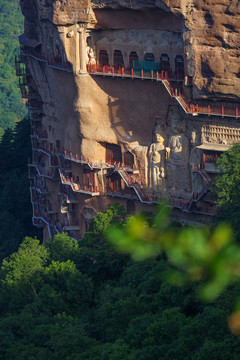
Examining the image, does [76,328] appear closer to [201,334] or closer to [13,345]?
[13,345]

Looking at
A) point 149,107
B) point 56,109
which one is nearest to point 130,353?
point 149,107

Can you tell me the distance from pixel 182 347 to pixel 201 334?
903 mm

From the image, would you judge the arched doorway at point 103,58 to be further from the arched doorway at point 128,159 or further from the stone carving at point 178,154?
the stone carving at point 178,154

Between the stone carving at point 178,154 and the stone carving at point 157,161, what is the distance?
0.41 meters

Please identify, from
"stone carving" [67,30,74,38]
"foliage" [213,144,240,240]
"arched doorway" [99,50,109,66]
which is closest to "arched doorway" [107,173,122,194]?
"arched doorway" [99,50,109,66]

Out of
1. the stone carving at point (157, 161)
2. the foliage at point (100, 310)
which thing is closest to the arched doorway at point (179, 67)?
the stone carving at point (157, 161)

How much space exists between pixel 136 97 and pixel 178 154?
3.59 meters

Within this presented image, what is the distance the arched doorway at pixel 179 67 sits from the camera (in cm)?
4262

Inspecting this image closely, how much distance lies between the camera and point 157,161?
1737 inches

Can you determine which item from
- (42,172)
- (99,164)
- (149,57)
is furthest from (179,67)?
(42,172)

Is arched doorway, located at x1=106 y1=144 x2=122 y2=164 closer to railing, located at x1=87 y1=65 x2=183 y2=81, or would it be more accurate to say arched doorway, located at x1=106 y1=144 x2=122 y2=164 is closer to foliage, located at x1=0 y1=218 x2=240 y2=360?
railing, located at x1=87 y1=65 x2=183 y2=81

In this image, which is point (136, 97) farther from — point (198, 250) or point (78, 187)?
point (198, 250)

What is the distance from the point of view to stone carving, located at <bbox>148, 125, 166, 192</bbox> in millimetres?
44062

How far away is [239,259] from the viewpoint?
1460cm
